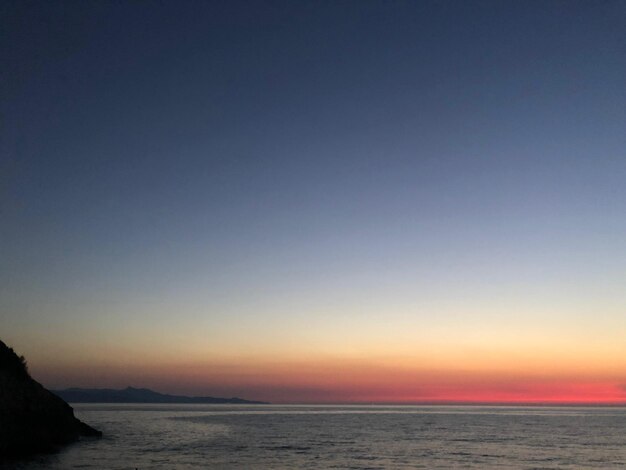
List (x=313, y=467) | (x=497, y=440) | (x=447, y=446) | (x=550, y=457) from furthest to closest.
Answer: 1. (x=497, y=440)
2. (x=447, y=446)
3. (x=550, y=457)
4. (x=313, y=467)

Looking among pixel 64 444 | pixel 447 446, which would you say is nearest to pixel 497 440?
pixel 447 446

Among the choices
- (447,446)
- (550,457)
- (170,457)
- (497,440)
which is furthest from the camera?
(497,440)

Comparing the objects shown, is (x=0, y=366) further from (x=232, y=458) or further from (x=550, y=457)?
(x=550, y=457)

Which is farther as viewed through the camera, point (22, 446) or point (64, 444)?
point (64, 444)

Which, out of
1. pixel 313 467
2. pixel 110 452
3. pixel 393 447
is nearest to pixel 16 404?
pixel 110 452

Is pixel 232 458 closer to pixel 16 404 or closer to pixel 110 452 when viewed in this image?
pixel 110 452

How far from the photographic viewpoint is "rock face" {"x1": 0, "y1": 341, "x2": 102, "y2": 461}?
145ft

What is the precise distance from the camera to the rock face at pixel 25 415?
145 ft

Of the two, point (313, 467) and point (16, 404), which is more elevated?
point (16, 404)

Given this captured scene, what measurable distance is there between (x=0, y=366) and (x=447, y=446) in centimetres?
4824

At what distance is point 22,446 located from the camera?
149 feet

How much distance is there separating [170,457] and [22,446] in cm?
1222

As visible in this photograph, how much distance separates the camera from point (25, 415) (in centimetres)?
4841

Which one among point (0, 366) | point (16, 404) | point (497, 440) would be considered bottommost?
point (497, 440)
